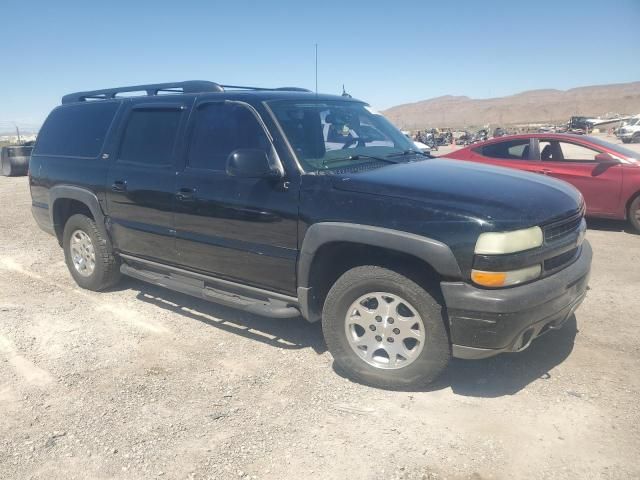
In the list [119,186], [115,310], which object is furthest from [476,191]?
[115,310]

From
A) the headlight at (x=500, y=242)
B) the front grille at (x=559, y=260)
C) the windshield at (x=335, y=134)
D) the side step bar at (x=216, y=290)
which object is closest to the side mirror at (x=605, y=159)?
the windshield at (x=335, y=134)

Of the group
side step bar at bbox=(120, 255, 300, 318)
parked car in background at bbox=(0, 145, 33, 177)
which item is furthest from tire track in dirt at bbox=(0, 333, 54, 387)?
parked car in background at bbox=(0, 145, 33, 177)

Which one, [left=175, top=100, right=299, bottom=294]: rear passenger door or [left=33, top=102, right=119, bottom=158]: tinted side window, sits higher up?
[left=33, top=102, right=119, bottom=158]: tinted side window

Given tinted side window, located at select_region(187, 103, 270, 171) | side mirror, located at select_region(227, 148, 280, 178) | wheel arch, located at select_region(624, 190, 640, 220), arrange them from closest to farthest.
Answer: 1. side mirror, located at select_region(227, 148, 280, 178)
2. tinted side window, located at select_region(187, 103, 270, 171)
3. wheel arch, located at select_region(624, 190, 640, 220)

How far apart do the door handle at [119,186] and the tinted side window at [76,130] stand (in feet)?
1.65

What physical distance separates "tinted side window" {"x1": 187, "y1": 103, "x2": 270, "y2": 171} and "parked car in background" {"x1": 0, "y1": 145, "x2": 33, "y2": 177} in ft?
40.2

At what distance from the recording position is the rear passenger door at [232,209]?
3576 mm

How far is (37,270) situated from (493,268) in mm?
5597

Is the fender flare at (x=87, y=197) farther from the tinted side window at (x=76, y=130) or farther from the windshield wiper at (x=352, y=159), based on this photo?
the windshield wiper at (x=352, y=159)

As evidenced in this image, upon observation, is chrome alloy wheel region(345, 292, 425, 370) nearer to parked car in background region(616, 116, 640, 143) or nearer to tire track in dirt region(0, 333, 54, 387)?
tire track in dirt region(0, 333, 54, 387)

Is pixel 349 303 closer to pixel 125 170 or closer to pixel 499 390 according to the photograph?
pixel 499 390

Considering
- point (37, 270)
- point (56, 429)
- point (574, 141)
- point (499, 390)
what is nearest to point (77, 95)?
point (37, 270)

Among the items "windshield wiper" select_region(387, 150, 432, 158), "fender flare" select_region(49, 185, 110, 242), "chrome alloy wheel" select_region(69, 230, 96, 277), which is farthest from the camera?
"chrome alloy wheel" select_region(69, 230, 96, 277)

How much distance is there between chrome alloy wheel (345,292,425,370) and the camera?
3207mm
